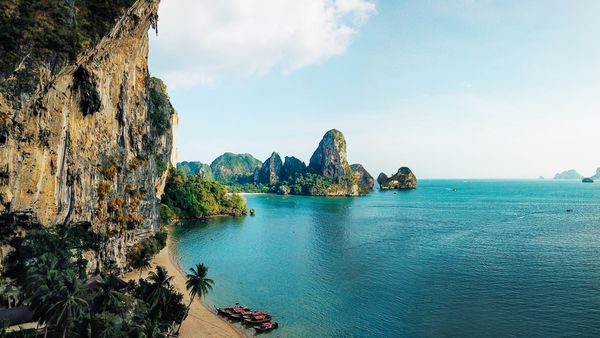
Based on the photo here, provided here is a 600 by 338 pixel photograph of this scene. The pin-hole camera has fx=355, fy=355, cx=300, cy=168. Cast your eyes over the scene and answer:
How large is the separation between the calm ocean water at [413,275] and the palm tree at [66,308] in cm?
2516

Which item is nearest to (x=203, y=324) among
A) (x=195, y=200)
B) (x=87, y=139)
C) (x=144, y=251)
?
(x=144, y=251)

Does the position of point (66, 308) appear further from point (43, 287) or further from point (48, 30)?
point (48, 30)

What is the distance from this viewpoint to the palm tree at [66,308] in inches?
1180

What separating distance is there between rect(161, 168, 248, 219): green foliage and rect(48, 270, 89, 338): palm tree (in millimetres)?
97629

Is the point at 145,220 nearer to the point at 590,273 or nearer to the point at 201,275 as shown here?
the point at 201,275

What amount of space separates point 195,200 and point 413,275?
102m

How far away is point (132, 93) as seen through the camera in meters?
65.4

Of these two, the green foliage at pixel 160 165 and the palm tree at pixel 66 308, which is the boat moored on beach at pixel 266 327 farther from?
the green foliage at pixel 160 165

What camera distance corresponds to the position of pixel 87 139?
172ft

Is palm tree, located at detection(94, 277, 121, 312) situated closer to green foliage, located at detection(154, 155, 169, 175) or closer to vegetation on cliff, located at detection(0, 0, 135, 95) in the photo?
vegetation on cliff, located at detection(0, 0, 135, 95)

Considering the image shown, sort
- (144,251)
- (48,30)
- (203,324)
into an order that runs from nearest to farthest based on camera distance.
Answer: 1. (48,30)
2. (203,324)
3. (144,251)

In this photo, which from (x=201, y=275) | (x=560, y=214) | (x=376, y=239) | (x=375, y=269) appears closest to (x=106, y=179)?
(x=201, y=275)

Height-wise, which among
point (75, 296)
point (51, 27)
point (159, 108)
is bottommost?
Answer: point (75, 296)

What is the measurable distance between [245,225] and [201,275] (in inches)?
3535
